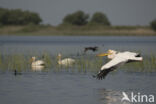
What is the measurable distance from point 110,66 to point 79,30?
63.9 metres

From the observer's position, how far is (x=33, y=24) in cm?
7856

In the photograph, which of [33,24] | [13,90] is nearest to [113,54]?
[13,90]

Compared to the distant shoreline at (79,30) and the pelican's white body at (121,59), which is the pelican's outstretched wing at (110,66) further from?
the distant shoreline at (79,30)

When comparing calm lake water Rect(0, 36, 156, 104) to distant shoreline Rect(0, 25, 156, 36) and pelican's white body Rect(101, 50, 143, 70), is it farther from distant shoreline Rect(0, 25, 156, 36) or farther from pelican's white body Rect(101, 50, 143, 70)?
distant shoreline Rect(0, 25, 156, 36)

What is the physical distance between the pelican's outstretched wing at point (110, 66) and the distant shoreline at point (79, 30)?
52900 mm

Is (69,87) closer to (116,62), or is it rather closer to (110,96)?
(116,62)

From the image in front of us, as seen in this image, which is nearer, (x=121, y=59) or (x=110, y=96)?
(x=110, y=96)

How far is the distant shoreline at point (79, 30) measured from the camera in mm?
65500

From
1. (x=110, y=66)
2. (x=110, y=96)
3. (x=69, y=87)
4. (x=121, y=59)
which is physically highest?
(x=121, y=59)

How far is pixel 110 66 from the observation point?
1098cm

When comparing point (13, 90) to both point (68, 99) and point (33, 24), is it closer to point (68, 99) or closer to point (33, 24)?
point (68, 99)

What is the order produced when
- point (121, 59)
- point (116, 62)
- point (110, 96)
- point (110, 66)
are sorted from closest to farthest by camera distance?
point (110, 96) → point (110, 66) → point (116, 62) → point (121, 59)

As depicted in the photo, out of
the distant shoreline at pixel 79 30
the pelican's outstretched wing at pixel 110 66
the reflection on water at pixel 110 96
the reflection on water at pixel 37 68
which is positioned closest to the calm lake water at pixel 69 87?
the reflection on water at pixel 110 96

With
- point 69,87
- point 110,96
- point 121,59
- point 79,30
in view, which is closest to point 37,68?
point 69,87
